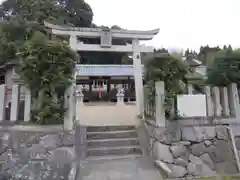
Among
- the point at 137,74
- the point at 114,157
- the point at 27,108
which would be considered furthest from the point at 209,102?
the point at 27,108

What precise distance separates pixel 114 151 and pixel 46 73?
2.06m

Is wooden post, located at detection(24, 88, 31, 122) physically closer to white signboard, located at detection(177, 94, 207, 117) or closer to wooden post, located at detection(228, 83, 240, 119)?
white signboard, located at detection(177, 94, 207, 117)

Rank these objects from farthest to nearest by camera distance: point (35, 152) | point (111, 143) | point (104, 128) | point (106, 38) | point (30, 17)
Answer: point (30, 17) → point (106, 38) → point (104, 128) → point (111, 143) → point (35, 152)

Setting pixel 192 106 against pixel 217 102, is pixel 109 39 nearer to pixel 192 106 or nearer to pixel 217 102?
pixel 192 106

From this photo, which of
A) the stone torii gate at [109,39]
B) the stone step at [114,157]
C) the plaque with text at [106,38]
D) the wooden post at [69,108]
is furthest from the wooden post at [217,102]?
the plaque with text at [106,38]

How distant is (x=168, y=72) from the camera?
446 centimetres

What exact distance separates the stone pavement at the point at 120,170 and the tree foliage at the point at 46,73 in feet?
3.51

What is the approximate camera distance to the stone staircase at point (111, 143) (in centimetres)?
430

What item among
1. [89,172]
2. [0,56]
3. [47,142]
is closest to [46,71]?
[47,142]

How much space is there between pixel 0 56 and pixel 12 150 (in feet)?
41.2

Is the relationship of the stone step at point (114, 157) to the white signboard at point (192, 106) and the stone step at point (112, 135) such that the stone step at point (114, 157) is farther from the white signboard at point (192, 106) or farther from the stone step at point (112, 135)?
the white signboard at point (192, 106)

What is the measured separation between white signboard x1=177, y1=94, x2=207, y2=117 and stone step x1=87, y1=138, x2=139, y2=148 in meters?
1.27

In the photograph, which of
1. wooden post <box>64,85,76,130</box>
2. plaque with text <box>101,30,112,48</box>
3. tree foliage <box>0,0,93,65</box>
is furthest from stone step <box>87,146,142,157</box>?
tree foliage <box>0,0,93,65</box>

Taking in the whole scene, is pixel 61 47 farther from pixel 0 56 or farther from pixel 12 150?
pixel 0 56
